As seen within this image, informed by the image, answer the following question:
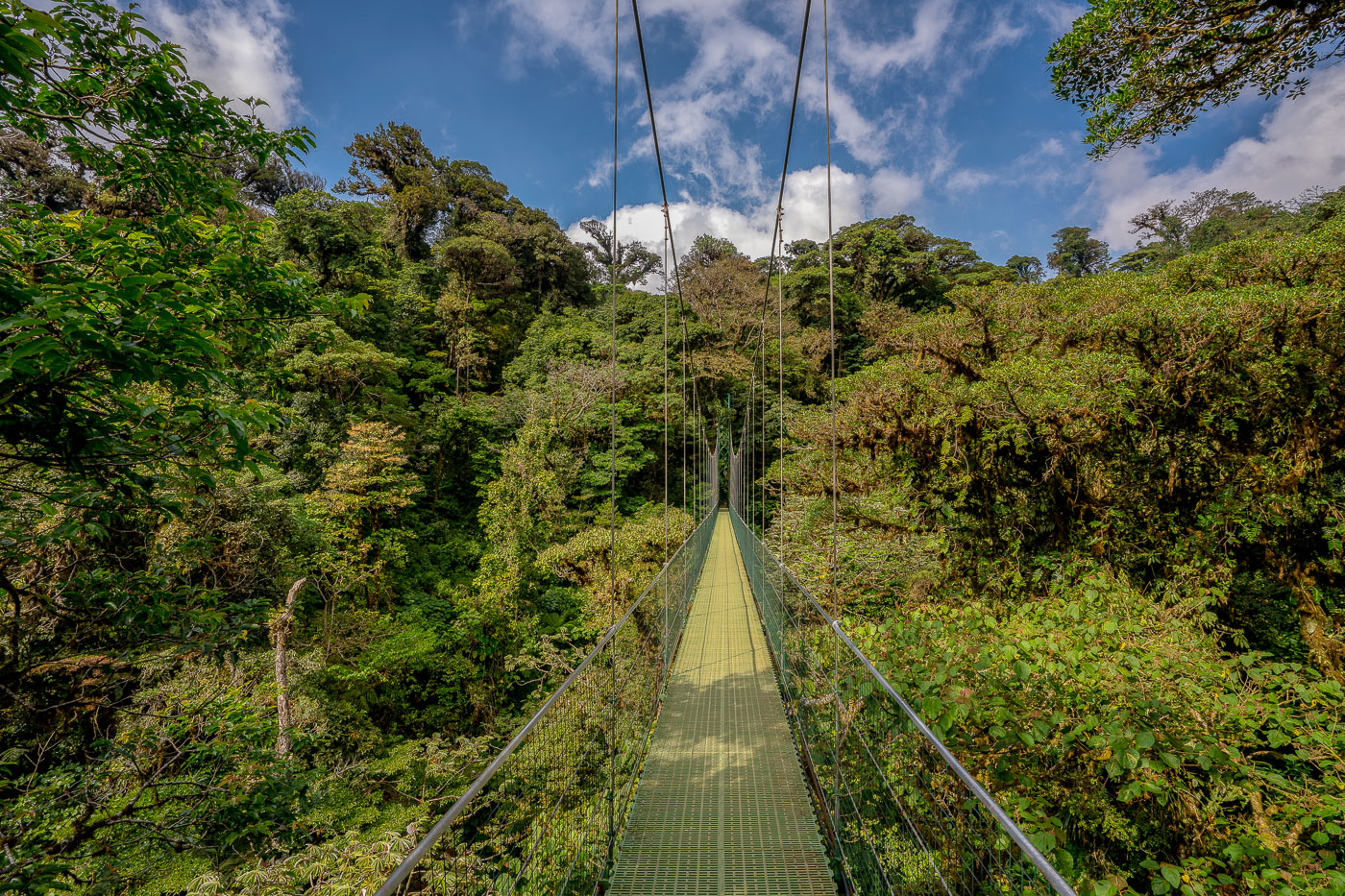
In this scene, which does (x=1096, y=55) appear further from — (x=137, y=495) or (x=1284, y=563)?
(x=137, y=495)

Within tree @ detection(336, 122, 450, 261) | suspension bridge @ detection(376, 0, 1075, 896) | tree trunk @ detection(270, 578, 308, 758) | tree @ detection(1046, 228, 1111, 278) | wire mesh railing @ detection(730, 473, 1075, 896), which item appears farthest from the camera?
tree @ detection(1046, 228, 1111, 278)

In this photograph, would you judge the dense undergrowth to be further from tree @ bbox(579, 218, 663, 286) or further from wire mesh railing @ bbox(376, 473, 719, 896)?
tree @ bbox(579, 218, 663, 286)

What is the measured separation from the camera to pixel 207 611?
2.22m

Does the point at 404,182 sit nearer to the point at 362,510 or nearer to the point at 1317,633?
the point at 362,510

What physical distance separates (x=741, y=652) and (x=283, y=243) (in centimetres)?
1299

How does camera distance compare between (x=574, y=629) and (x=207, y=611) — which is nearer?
(x=207, y=611)

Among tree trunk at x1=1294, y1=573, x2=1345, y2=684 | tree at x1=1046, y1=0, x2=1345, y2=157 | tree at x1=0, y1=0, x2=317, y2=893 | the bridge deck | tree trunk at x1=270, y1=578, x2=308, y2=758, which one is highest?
tree at x1=1046, y1=0, x2=1345, y2=157

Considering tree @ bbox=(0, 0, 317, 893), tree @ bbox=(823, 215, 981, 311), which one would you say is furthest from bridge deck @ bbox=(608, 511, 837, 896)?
tree @ bbox=(823, 215, 981, 311)

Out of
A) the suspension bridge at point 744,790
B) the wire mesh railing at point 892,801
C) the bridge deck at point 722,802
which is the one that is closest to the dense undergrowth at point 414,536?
the wire mesh railing at point 892,801

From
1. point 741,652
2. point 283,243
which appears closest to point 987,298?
point 741,652

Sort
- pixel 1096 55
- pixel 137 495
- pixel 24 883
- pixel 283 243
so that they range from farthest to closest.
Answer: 1. pixel 283 243
2. pixel 1096 55
3. pixel 137 495
4. pixel 24 883

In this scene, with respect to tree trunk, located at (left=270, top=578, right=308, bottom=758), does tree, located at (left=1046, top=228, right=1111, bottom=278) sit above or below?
above

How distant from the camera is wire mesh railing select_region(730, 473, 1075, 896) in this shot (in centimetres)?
105

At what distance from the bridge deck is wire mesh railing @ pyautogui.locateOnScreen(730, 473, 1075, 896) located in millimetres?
149
